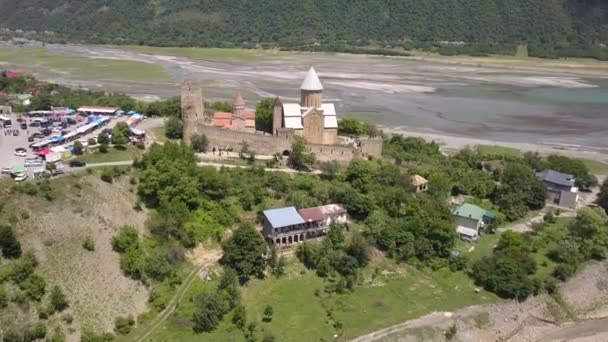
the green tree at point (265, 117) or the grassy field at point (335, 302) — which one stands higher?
the green tree at point (265, 117)

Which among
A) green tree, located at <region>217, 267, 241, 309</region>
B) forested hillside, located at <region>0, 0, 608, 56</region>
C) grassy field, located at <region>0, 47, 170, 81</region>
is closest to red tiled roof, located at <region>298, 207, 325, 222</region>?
green tree, located at <region>217, 267, 241, 309</region>

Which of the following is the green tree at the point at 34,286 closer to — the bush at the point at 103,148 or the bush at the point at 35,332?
the bush at the point at 35,332

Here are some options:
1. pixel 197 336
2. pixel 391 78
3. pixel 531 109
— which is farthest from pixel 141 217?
pixel 391 78

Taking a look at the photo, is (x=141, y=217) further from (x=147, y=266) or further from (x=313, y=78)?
(x=313, y=78)

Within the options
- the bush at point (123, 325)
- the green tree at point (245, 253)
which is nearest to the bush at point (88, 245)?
the bush at point (123, 325)

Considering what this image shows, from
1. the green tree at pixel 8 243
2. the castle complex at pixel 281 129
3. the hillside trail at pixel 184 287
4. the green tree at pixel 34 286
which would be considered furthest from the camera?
the castle complex at pixel 281 129
